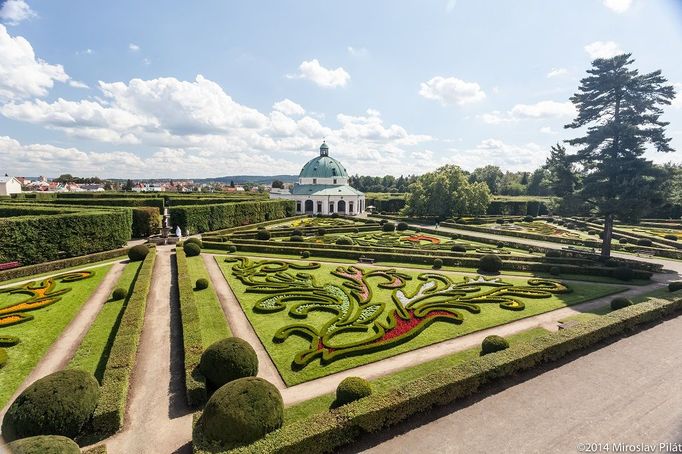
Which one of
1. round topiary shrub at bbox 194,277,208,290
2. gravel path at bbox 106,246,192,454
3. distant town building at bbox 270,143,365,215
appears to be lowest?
gravel path at bbox 106,246,192,454

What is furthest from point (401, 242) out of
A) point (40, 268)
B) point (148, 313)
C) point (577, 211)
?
point (40, 268)

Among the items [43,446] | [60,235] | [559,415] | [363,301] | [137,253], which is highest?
[60,235]

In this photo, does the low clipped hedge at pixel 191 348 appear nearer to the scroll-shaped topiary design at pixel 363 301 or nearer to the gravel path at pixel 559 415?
the scroll-shaped topiary design at pixel 363 301

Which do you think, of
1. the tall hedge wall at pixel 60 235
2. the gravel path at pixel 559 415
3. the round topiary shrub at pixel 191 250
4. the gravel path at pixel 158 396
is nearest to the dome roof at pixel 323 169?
the tall hedge wall at pixel 60 235

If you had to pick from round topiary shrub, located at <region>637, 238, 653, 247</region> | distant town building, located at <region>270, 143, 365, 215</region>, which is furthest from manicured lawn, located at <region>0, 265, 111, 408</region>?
distant town building, located at <region>270, 143, 365, 215</region>

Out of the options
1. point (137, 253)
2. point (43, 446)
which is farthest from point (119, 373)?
point (137, 253)

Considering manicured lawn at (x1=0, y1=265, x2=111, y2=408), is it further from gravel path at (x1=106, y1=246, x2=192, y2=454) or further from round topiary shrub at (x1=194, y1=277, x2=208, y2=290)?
round topiary shrub at (x1=194, y1=277, x2=208, y2=290)

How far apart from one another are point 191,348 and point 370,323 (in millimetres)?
8572

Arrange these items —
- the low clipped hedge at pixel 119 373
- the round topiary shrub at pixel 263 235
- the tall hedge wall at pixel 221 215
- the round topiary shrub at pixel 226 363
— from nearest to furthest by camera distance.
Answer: the low clipped hedge at pixel 119 373 → the round topiary shrub at pixel 226 363 → the round topiary shrub at pixel 263 235 → the tall hedge wall at pixel 221 215

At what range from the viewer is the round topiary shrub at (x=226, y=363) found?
11.7 meters

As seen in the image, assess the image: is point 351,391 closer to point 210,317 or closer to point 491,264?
point 210,317

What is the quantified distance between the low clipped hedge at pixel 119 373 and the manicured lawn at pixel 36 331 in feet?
10.9

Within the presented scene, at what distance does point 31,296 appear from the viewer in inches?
860

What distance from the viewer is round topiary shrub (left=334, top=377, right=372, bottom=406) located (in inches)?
445
